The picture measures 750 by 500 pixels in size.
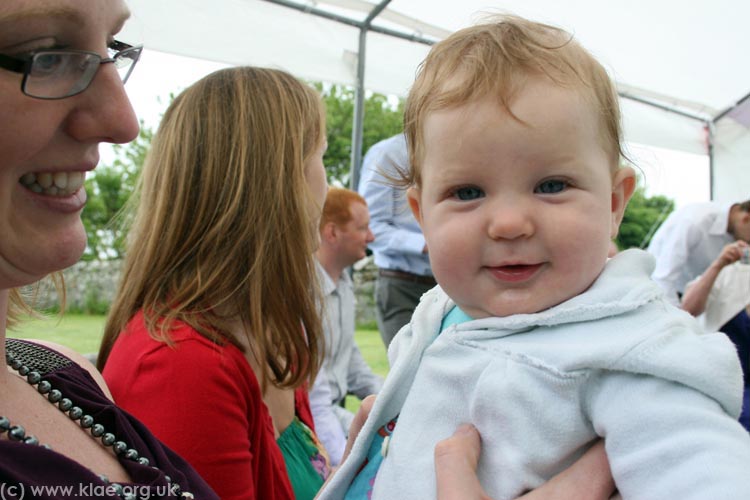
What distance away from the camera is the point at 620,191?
3.50 ft

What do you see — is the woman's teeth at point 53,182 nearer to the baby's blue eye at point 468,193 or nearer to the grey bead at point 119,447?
the grey bead at point 119,447

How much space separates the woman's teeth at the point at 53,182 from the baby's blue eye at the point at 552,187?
69 centimetres

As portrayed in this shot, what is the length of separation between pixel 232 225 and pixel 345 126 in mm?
26404

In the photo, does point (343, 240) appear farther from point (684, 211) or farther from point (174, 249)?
point (684, 211)

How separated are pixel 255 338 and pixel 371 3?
312 cm

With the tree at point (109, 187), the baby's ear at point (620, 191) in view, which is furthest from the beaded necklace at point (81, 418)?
the tree at point (109, 187)

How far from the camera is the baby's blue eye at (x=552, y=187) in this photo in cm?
96

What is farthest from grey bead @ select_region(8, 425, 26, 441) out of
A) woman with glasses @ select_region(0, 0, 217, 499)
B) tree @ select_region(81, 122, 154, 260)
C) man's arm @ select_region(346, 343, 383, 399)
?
tree @ select_region(81, 122, 154, 260)

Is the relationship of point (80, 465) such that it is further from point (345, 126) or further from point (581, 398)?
point (345, 126)

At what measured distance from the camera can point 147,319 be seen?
4.77 feet

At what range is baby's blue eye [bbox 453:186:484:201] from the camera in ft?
3.26

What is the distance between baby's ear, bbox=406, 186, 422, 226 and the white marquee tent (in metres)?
2.30

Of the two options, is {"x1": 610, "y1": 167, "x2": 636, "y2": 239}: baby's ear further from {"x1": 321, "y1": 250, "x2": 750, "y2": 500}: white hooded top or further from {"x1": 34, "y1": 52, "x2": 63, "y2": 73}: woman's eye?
{"x1": 34, "y1": 52, "x2": 63, "y2": 73}: woman's eye

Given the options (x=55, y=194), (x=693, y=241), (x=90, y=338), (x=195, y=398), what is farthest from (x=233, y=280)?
(x=90, y=338)
